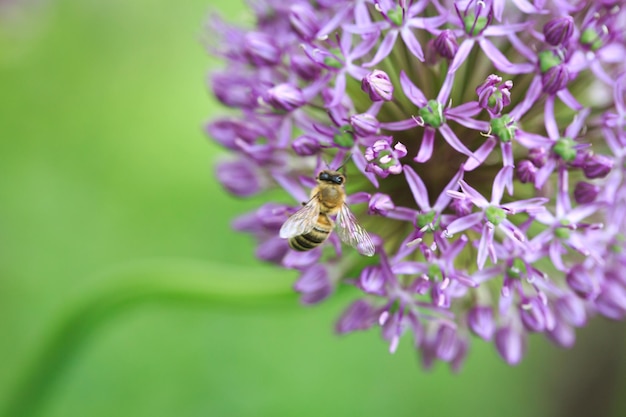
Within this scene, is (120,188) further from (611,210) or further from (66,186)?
(611,210)

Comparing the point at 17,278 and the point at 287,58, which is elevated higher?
the point at 287,58

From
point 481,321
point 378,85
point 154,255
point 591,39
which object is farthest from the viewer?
point 154,255

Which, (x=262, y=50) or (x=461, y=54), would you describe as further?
(x=262, y=50)

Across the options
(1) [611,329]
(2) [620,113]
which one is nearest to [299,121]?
(2) [620,113]

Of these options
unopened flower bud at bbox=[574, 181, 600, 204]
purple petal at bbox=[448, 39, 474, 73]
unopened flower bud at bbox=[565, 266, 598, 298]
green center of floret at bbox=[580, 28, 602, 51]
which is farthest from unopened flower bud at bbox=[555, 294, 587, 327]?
purple petal at bbox=[448, 39, 474, 73]

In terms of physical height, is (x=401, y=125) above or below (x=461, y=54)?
below

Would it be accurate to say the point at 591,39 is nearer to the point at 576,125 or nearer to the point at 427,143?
the point at 576,125

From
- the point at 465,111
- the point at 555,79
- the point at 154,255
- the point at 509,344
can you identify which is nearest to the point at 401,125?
the point at 465,111
